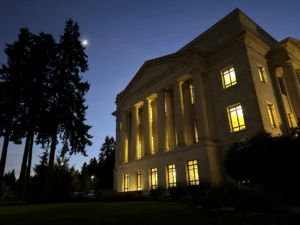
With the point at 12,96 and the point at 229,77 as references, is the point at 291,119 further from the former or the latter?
the point at 12,96

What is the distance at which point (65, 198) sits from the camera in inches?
755

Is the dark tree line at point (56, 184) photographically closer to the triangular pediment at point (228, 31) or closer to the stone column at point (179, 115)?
the stone column at point (179, 115)

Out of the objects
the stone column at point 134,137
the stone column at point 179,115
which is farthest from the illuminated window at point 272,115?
the stone column at point 134,137

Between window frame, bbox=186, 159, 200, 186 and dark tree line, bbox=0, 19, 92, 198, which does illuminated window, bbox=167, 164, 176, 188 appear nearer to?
window frame, bbox=186, 159, 200, 186

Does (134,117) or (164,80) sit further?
(134,117)

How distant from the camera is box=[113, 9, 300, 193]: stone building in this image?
2019cm

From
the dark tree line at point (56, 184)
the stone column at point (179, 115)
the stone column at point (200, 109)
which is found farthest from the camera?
the stone column at point (179, 115)

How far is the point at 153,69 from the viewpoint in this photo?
3053cm

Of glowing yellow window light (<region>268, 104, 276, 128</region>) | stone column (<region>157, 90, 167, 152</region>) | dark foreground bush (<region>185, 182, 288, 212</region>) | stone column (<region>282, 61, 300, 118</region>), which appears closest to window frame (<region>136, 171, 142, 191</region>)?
stone column (<region>157, 90, 167, 152</region>)

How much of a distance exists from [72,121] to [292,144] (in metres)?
25.8

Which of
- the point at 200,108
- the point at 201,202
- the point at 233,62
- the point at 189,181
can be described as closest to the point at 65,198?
the point at 189,181

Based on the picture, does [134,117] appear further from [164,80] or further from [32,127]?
[32,127]

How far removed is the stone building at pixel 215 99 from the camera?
20188 mm

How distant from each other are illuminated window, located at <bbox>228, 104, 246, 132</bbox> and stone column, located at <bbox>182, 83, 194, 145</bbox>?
5.10m
